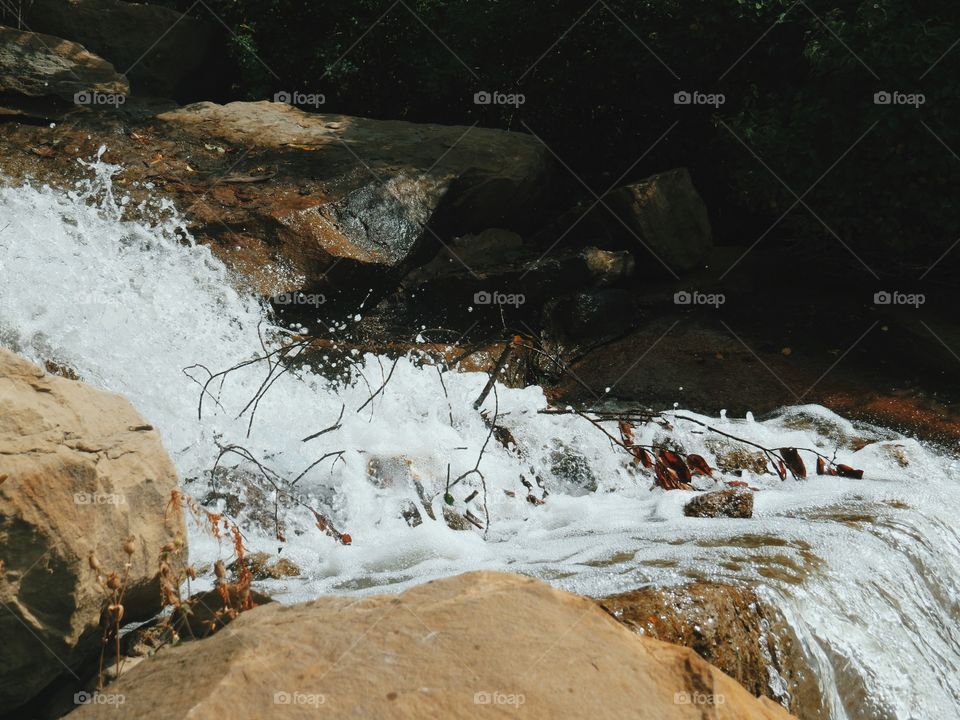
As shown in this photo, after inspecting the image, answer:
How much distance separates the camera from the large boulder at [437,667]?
2.07 m

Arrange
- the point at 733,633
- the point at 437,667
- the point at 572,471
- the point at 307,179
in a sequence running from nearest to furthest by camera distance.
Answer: the point at 437,667 < the point at 733,633 < the point at 572,471 < the point at 307,179

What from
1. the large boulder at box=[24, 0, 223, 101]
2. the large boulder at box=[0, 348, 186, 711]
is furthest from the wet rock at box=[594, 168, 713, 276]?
the large boulder at box=[0, 348, 186, 711]

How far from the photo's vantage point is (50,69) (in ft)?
24.6

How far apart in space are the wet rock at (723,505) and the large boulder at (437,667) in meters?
1.96

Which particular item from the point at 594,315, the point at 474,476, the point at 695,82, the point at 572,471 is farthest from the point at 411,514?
the point at 695,82

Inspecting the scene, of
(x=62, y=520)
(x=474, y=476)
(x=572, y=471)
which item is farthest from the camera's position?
(x=572, y=471)

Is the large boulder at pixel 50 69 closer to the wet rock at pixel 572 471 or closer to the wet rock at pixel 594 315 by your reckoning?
the wet rock at pixel 594 315

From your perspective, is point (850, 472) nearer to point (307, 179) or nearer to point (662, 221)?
point (662, 221)

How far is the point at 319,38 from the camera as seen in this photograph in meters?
9.38

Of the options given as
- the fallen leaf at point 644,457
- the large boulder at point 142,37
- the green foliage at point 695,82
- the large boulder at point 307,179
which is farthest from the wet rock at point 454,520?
the large boulder at point 142,37

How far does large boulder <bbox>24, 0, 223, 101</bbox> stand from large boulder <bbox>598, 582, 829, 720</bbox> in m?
7.49

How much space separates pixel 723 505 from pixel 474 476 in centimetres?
122

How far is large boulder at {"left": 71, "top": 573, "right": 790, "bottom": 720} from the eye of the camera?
2.07m

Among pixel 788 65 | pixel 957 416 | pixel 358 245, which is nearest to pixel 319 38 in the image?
pixel 358 245
